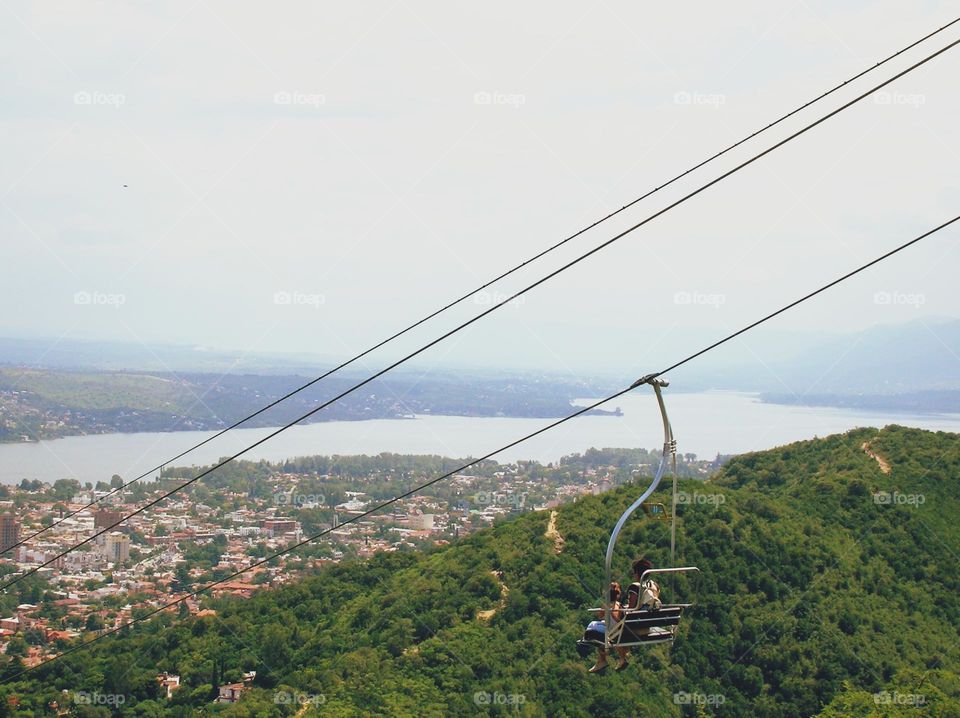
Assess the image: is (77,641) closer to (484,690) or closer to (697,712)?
(484,690)

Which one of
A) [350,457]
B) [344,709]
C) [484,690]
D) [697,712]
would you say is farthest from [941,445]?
[350,457]
